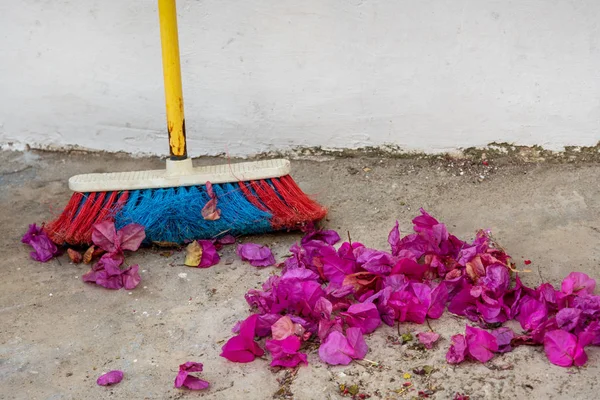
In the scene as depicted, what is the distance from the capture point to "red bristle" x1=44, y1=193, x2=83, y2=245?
8.23 feet

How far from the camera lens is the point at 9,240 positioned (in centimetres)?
267

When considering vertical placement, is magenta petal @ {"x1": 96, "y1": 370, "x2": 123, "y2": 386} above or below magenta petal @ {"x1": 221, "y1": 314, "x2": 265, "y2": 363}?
below

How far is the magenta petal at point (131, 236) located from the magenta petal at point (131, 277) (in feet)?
0.34

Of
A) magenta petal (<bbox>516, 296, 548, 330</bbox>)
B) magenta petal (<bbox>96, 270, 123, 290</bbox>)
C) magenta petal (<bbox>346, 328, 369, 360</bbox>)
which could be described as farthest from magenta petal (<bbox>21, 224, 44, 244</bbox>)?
magenta petal (<bbox>516, 296, 548, 330</bbox>)

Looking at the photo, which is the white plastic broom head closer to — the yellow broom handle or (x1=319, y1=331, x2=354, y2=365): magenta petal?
the yellow broom handle

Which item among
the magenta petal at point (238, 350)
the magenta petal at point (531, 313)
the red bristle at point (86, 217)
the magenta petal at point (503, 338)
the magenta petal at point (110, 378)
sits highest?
the red bristle at point (86, 217)

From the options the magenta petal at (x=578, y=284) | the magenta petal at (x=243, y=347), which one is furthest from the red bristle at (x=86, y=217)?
the magenta petal at (x=578, y=284)

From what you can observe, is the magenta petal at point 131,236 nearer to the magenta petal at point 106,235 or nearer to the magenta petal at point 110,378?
the magenta petal at point 106,235

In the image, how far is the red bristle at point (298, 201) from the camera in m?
2.55

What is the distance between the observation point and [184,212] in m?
2.50

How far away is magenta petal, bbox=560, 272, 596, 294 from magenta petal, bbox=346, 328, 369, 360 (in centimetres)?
59

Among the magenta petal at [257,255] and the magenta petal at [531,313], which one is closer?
the magenta petal at [531,313]

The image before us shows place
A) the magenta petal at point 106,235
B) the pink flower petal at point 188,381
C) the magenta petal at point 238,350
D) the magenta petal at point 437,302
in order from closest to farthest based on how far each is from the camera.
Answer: the pink flower petal at point 188,381 < the magenta petal at point 238,350 < the magenta petal at point 437,302 < the magenta petal at point 106,235

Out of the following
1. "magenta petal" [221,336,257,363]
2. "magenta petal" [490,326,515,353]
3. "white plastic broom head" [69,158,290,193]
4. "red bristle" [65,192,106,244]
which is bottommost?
"magenta petal" [221,336,257,363]
